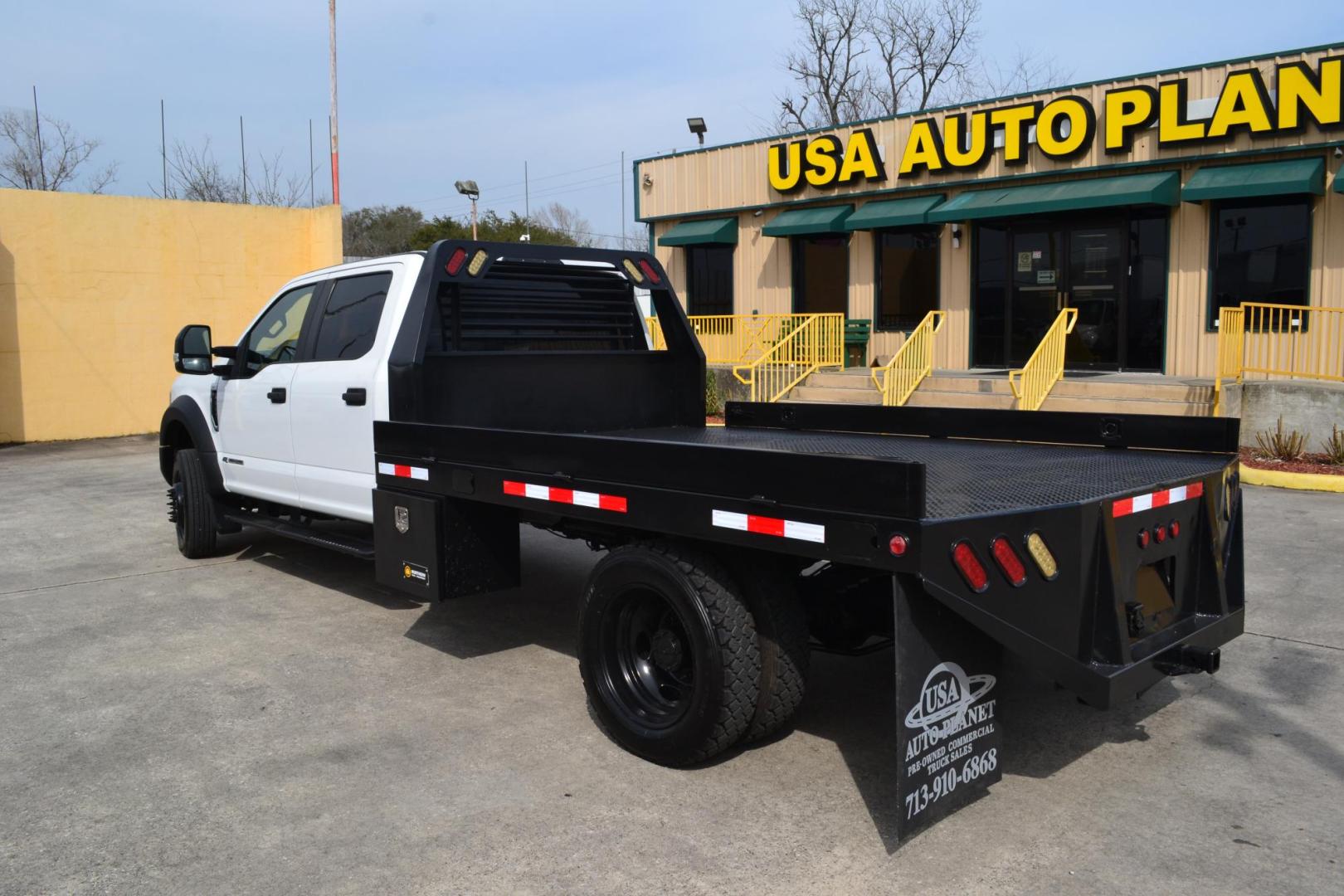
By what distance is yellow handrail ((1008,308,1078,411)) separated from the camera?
563 inches

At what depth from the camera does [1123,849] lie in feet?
11.4

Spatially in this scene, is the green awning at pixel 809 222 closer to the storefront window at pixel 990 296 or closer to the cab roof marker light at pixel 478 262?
the storefront window at pixel 990 296

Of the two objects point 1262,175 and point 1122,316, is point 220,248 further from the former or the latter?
point 1262,175

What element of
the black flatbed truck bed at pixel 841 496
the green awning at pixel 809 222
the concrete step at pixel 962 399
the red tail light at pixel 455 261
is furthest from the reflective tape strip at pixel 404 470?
the green awning at pixel 809 222

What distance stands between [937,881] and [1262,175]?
46.8 feet

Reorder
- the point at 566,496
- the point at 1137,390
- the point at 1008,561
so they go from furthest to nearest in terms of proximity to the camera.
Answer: the point at 1137,390 → the point at 566,496 → the point at 1008,561

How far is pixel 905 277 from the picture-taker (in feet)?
64.0

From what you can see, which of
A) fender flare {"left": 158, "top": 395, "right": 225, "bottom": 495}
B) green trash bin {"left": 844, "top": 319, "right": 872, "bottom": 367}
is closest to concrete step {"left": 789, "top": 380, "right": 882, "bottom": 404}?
green trash bin {"left": 844, "top": 319, "right": 872, "bottom": 367}

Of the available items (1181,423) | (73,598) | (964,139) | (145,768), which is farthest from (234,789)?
(964,139)

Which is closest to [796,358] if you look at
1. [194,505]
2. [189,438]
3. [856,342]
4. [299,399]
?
[856,342]

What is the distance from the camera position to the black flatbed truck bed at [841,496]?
334 cm

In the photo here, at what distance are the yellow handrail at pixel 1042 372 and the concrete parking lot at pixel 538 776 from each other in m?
7.89

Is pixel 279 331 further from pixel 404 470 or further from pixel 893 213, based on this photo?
pixel 893 213

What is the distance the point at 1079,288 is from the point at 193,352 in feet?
45.6
